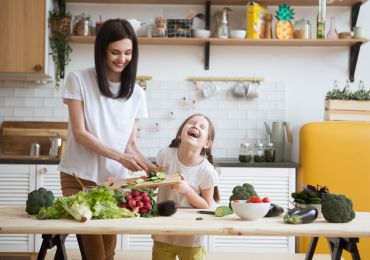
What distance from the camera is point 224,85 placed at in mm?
4711

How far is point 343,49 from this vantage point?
4.71 meters

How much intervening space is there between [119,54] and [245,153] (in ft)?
6.78

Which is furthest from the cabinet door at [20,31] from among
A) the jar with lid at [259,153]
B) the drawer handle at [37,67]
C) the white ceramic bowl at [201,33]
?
the jar with lid at [259,153]

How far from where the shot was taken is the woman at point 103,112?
8.41ft

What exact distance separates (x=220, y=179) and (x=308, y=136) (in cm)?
72

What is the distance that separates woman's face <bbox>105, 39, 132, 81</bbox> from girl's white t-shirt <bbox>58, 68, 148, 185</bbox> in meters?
0.10

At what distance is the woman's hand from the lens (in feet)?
8.14

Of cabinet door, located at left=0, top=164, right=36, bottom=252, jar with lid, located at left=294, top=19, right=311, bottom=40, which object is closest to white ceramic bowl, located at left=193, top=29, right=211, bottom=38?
jar with lid, located at left=294, top=19, right=311, bottom=40

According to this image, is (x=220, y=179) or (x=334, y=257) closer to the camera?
(x=334, y=257)

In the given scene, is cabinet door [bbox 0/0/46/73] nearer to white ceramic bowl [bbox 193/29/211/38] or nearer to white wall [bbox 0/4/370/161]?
white wall [bbox 0/4/370/161]

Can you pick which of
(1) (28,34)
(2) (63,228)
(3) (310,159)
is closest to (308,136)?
(3) (310,159)

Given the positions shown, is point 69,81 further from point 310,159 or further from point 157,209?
point 310,159

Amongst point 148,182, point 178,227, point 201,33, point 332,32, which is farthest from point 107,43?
point 332,32

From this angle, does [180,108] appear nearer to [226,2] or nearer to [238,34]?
[238,34]
